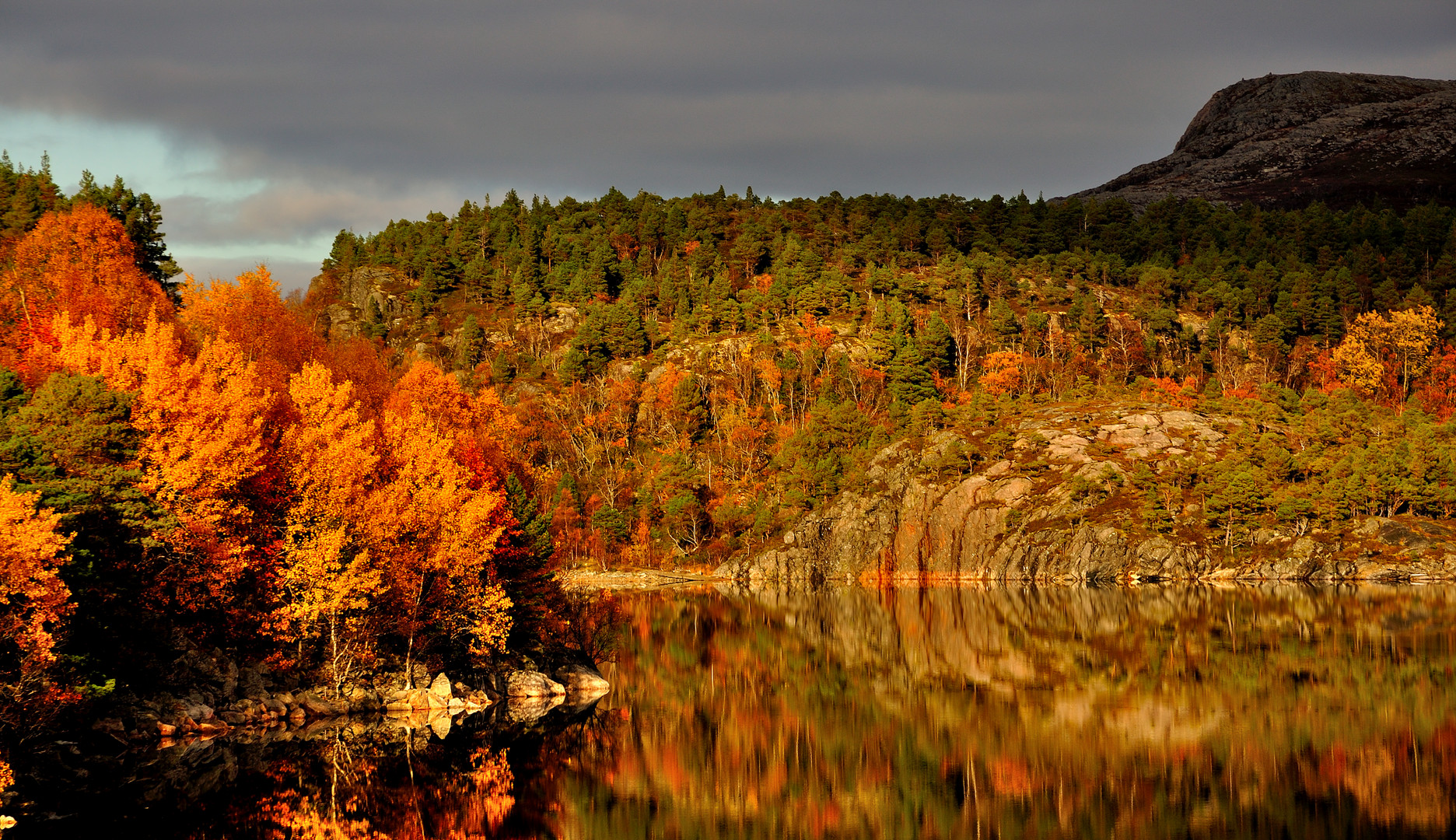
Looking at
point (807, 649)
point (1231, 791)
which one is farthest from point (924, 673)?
point (1231, 791)

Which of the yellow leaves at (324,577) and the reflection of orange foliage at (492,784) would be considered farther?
the yellow leaves at (324,577)

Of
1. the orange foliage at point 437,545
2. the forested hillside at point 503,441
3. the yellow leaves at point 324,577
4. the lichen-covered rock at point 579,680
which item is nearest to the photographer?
the forested hillside at point 503,441

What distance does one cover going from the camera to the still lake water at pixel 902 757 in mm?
34156

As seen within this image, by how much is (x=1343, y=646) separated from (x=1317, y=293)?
139 metres

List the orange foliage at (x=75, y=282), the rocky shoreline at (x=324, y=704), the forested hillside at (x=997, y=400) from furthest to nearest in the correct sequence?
the forested hillside at (x=997, y=400)
the orange foliage at (x=75, y=282)
the rocky shoreline at (x=324, y=704)

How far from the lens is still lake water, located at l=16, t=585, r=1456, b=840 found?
34.2 meters

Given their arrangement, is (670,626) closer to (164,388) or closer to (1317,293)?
(164,388)

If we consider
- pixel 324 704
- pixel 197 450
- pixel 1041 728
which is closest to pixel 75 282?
pixel 197 450

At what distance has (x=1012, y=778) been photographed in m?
40.3

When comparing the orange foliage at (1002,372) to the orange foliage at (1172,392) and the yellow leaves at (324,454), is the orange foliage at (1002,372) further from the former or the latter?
the yellow leaves at (324,454)

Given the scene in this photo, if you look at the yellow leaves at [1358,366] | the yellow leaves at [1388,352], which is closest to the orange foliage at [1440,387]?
the yellow leaves at [1388,352]

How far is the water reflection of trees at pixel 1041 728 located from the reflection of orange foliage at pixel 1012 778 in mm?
126

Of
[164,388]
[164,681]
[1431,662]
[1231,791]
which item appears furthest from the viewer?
[1431,662]

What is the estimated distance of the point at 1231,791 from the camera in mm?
36719
